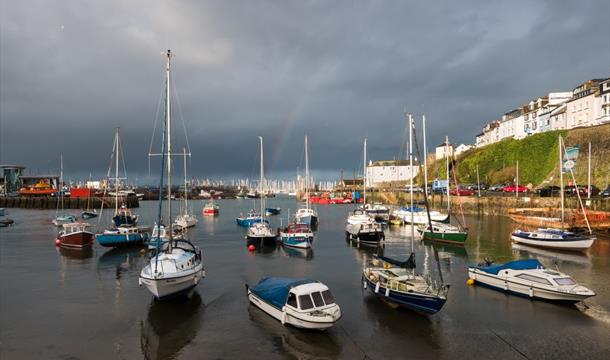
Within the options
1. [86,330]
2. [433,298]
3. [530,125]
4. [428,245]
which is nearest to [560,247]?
[428,245]

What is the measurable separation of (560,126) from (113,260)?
11304 centimetres

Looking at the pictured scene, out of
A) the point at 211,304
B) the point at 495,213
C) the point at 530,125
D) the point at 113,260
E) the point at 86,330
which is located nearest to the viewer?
the point at 86,330

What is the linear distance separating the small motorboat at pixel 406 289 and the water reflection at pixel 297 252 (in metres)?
15.9

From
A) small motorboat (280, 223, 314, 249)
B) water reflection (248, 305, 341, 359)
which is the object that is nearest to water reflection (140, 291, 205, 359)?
water reflection (248, 305, 341, 359)

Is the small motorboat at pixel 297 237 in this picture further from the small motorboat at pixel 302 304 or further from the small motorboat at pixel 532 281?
the small motorboat at pixel 302 304

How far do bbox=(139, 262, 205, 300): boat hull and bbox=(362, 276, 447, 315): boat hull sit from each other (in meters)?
11.2

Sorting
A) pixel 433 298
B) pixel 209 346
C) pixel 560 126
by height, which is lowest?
pixel 209 346

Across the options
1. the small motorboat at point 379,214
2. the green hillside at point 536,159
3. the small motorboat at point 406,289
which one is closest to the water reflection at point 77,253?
the small motorboat at point 406,289

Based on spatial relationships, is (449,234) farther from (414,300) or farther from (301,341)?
(301,341)

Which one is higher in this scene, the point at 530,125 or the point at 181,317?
the point at 530,125

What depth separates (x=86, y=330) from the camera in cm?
2045

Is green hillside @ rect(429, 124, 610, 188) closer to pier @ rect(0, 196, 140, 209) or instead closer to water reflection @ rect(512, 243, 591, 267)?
water reflection @ rect(512, 243, 591, 267)

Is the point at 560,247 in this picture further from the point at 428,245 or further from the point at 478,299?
the point at 478,299

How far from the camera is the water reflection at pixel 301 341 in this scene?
1748 cm
